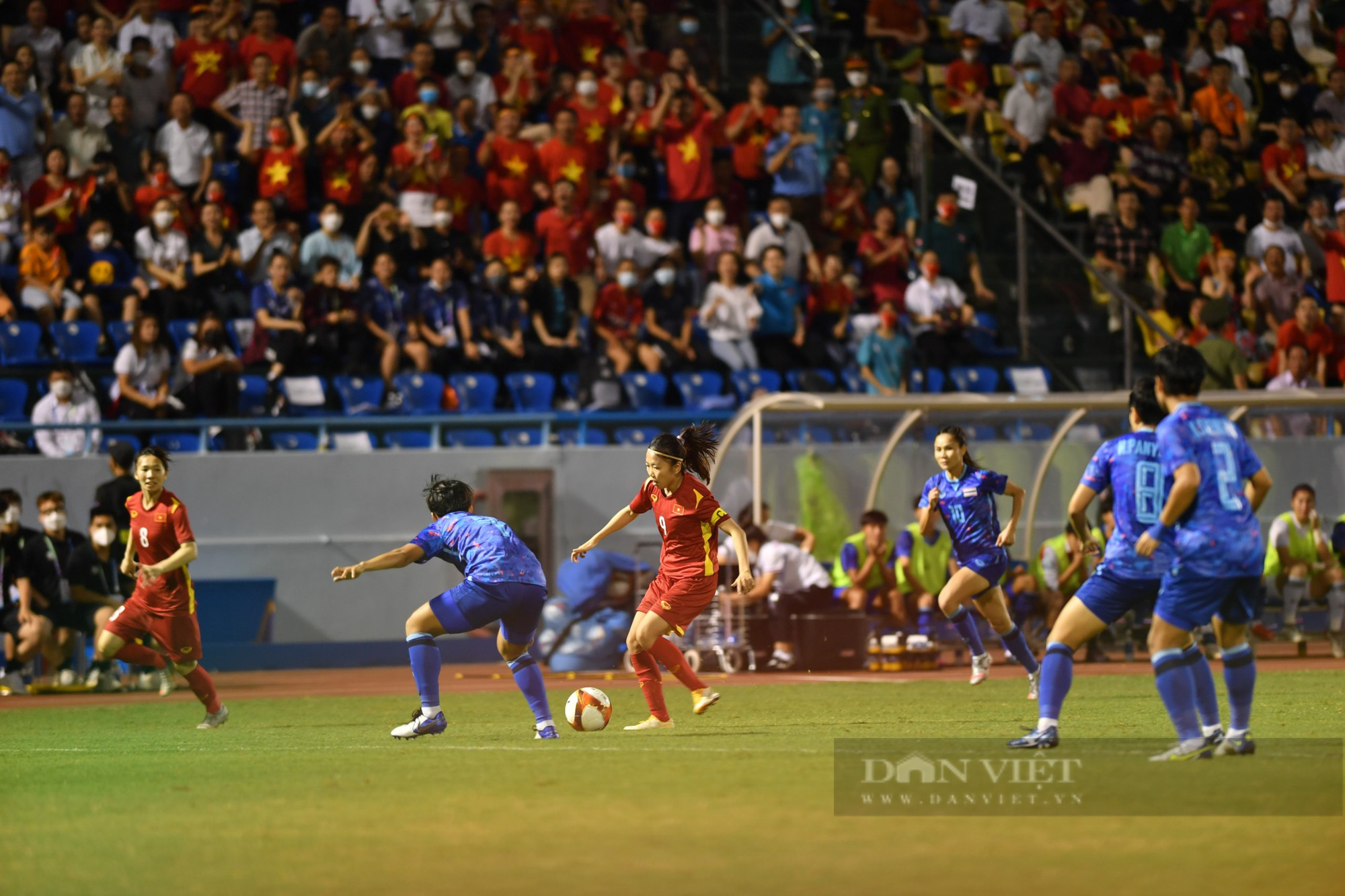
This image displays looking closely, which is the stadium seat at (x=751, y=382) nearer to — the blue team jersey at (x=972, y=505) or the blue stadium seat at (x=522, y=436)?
the blue stadium seat at (x=522, y=436)

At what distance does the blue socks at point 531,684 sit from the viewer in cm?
1032

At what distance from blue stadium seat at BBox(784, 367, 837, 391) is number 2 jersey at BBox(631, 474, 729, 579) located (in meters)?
9.10

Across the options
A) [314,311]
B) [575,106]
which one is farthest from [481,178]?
[314,311]

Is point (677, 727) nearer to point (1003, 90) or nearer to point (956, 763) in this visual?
point (956, 763)

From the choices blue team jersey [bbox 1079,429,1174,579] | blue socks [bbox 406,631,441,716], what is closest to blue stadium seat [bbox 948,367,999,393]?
blue socks [bbox 406,631,441,716]

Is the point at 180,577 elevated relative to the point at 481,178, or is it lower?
lower

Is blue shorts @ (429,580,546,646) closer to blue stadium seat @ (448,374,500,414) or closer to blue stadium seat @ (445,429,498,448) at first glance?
blue stadium seat @ (445,429,498,448)

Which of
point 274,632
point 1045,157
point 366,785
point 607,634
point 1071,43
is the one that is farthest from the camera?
point 1071,43

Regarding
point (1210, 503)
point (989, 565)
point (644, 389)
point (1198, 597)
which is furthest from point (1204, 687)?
point (644, 389)

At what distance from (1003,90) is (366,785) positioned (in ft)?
60.4

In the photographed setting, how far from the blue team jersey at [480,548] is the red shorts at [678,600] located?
99cm

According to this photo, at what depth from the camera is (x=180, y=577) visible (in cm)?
1223

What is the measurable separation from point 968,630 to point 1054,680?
5.41 metres

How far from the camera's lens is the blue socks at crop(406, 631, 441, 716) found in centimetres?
1012
